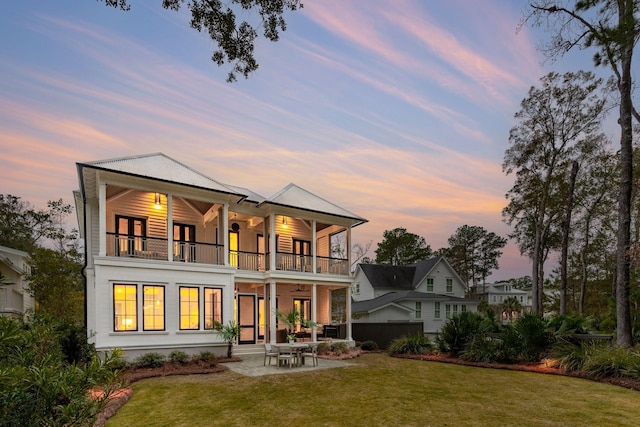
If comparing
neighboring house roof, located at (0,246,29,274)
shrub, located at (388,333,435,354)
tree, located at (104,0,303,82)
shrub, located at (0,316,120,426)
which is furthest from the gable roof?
shrub, located at (0,316,120,426)

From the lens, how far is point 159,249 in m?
15.7

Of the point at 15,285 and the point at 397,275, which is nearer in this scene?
the point at 15,285

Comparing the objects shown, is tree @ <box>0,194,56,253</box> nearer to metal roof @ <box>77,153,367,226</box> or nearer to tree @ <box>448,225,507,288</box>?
metal roof @ <box>77,153,367,226</box>

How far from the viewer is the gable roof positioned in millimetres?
35188

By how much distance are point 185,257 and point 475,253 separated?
51328 millimetres

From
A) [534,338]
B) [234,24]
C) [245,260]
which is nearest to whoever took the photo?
[234,24]

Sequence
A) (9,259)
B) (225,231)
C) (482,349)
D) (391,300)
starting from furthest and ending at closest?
1. (391,300)
2. (9,259)
3. (225,231)
4. (482,349)

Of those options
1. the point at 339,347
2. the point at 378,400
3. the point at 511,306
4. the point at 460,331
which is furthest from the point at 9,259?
the point at 511,306

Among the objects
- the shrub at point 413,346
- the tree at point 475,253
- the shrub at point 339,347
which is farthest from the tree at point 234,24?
the tree at point 475,253

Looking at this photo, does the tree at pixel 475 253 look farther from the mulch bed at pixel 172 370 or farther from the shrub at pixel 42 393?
the shrub at pixel 42 393

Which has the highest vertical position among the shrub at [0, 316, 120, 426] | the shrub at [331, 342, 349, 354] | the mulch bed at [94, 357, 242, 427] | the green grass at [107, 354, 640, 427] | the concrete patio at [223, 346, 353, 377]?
the shrub at [0, 316, 120, 426]

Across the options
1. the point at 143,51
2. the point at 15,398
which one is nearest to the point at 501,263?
the point at 143,51

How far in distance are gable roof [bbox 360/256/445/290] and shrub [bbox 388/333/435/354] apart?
17.3 metres

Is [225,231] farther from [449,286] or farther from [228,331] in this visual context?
[449,286]
